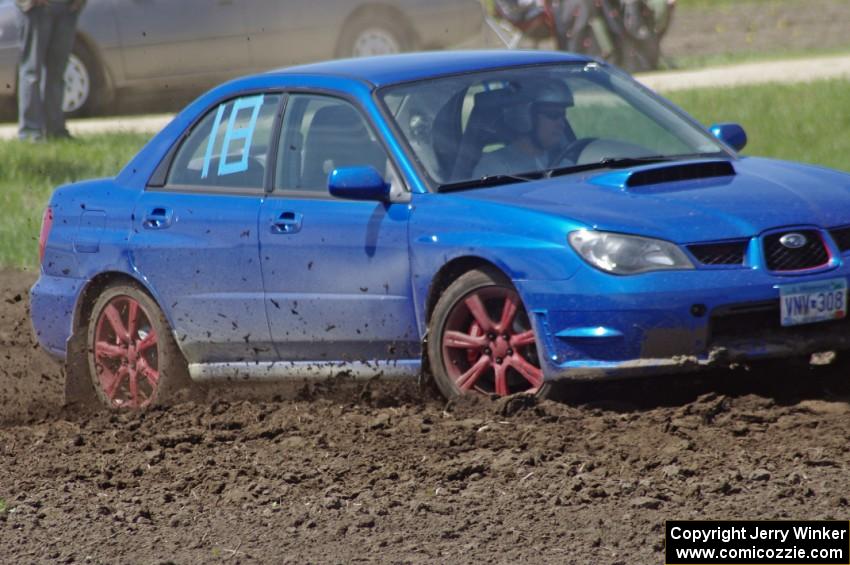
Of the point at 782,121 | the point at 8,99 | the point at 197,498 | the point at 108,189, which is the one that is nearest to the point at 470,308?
the point at 197,498

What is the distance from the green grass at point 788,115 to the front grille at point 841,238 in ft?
23.1

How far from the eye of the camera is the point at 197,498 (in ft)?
21.6

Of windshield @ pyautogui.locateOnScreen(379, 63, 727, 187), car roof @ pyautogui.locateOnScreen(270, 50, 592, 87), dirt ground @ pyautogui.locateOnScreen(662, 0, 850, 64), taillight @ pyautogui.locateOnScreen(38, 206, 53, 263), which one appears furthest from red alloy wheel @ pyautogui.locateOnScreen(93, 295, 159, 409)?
dirt ground @ pyautogui.locateOnScreen(662, 0, 850, 64)

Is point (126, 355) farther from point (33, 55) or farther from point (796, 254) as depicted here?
point (33, 55)

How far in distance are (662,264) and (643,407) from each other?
0.76m

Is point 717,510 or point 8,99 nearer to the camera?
point 717,510

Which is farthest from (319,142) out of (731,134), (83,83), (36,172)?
(83,83)

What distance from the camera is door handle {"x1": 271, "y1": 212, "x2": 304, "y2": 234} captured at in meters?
7.90

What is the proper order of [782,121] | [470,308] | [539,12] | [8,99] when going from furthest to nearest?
[539,12], [8,99], [782,121], [470,308]

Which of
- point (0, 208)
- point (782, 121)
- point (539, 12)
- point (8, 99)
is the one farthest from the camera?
point (539, 12)

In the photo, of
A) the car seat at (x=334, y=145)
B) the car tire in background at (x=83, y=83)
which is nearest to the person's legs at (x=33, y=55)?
the car tire in background at (x=83, y=83)

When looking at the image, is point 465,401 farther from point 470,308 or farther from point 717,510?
point 717,510

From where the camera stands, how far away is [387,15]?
1958 cm

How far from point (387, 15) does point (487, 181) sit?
12.2m
